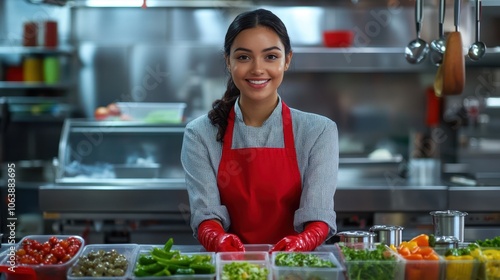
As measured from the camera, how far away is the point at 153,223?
4.80 m

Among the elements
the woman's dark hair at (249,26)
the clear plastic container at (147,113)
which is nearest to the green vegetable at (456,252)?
the woman's dark hair at (249,26)

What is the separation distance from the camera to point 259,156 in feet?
9.80

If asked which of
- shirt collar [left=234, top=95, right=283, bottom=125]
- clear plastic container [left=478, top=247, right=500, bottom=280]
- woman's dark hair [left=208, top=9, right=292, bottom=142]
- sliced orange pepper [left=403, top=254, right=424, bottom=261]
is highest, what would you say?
woman's dark hair [left=208, top=9, right=292, bottom=142]

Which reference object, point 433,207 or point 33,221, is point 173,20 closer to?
point 33,221

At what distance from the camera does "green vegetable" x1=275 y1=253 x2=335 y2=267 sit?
2252mm

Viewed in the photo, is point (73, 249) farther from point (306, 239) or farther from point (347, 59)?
point (347, 59)

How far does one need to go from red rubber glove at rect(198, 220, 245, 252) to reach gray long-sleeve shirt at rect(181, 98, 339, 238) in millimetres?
49

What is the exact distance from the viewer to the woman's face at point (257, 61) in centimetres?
278

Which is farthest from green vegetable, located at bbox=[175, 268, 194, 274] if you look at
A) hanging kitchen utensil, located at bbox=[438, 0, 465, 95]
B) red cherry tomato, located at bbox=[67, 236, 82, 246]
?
hanging kitchen utensil, located at bbox=[438, 0, 465, 95]

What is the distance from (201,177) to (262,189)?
0.82 ft

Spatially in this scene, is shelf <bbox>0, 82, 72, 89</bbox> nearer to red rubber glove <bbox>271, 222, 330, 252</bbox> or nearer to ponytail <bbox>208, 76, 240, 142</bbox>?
ponytail <bbox>208, 76, 240, 142</bbox>

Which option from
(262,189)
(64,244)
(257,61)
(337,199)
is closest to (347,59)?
(337,199)

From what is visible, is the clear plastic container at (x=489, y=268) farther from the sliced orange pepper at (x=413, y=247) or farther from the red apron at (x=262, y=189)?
the red apron at (x=262, y=189)

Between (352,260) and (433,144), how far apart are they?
5043 mm
